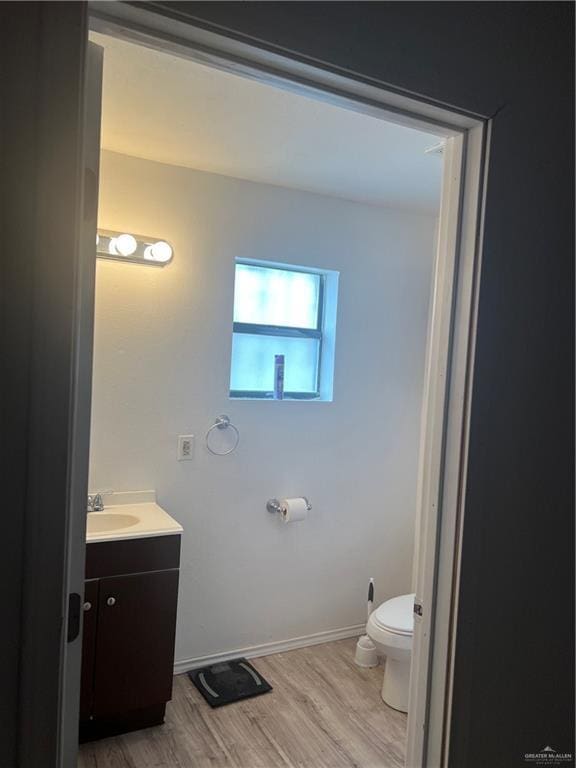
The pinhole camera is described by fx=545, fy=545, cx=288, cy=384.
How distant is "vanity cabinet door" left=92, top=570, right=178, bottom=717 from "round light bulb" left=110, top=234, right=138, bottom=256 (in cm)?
136

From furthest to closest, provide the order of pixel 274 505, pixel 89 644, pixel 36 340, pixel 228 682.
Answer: pixel 274 505 → pixel 228 682 → pixel 89 644 → pixel 36 340

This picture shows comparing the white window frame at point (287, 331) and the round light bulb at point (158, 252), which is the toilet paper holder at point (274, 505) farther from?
the round light bulb at point (158, 252)

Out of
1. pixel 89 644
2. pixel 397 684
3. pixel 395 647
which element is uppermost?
pixel 89 644

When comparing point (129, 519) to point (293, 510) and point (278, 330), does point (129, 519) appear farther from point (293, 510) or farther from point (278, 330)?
point (278, 330)

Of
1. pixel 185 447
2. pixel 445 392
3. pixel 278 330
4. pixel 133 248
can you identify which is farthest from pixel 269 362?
pixel 445 392

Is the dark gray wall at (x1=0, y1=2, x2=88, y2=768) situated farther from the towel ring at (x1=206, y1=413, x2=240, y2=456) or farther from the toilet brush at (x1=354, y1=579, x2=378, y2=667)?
the toilet brush at (x1=354, y1=579, x2=378, y2=667)

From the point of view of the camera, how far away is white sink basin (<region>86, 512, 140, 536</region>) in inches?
A: 92.6

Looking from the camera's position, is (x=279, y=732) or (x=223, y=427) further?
(x=223, y=427)

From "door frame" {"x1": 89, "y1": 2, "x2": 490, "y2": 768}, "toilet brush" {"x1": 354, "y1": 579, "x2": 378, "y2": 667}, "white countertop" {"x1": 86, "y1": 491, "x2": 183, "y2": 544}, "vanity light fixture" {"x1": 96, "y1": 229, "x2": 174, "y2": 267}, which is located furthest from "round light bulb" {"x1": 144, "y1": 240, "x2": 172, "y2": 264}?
"toilet brush" {"x1": 354, "y1": 579, "x2": 378, "y2": 667}

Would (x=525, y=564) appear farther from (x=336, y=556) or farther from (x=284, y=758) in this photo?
(x=336, y=556)

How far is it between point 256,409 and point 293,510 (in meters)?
0.55

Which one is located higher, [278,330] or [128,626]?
[278,330]

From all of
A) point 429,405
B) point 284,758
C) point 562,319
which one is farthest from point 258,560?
point 562,319

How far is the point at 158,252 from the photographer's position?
247cm
